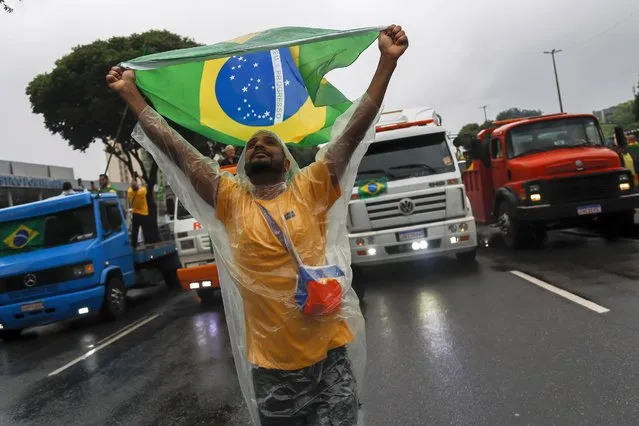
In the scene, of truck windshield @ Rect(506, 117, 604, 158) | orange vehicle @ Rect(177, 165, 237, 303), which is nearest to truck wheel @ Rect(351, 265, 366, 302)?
orange vehicle @ Rect(177, 165, 237, 303)

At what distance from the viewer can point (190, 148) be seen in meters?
2.80

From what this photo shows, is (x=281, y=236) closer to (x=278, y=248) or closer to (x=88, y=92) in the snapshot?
(x=278, y=248)

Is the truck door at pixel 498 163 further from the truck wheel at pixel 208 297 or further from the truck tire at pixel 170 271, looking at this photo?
the truck tire at pixel 170 271

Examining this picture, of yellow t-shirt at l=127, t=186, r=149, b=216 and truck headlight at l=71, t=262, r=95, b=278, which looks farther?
yellow t-shirt at l=127, t=186, r=149, b=216

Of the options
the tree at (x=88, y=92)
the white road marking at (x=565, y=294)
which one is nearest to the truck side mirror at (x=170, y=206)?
the white road marking at (x=565, y=294)

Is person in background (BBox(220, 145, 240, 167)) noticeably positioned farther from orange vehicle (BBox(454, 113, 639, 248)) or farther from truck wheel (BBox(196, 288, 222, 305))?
orange vehicle (BBox(454, 113, 639, 248))

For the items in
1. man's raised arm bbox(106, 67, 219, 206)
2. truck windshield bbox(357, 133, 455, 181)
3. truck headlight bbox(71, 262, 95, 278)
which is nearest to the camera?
man's raised arm bbox(106, 67, 219, 206)

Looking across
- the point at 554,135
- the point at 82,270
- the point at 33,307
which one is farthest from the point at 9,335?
the point at 554,135

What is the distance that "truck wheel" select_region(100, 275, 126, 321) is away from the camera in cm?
985

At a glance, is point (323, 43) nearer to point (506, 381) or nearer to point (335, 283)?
point (335, 283)

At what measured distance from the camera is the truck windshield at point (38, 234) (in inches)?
390

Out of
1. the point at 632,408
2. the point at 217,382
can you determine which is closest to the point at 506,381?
the point at 632,408

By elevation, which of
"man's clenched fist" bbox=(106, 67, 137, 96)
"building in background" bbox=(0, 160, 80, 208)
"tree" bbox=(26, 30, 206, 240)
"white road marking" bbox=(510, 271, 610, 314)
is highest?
"tree" bbox=(26, 30, 206, 240)

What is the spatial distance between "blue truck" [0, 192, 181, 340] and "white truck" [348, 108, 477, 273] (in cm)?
409
